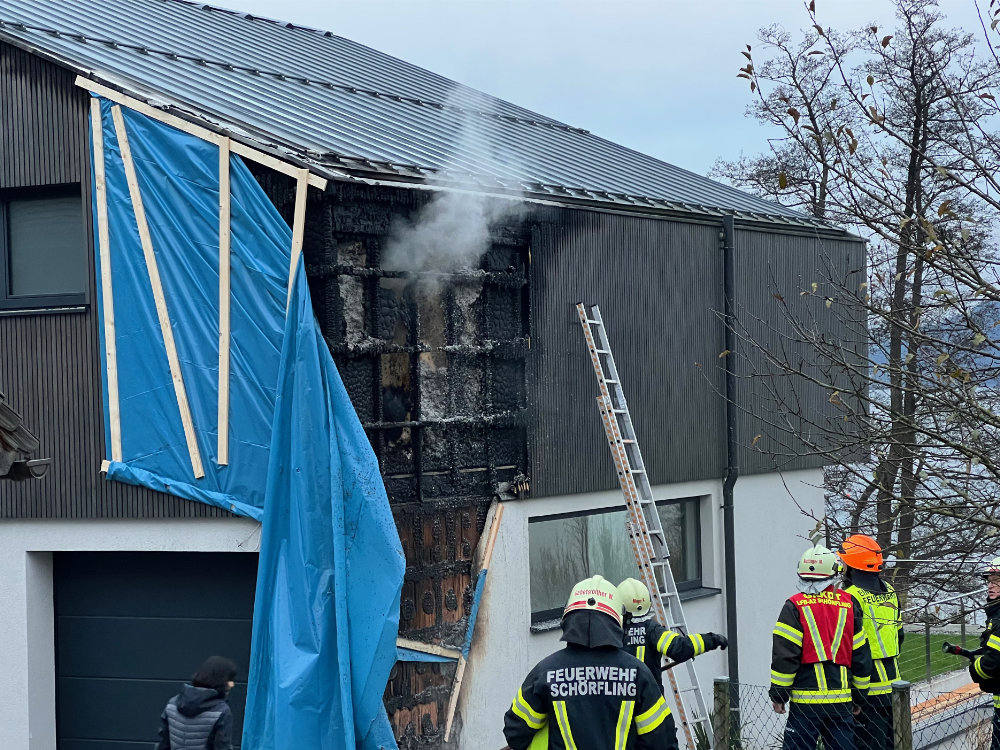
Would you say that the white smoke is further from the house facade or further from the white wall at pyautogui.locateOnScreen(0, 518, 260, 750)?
the white wall at pyautogui.locateOnScreen(0, 518, 260, 750)

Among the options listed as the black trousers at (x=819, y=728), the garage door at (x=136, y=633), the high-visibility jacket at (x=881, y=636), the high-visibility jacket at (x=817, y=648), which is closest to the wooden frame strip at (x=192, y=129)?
the garage door at (x=136, y=633)

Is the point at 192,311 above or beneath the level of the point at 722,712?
above

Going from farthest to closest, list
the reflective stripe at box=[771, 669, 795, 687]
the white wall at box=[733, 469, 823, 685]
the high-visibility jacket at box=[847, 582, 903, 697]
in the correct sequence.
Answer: the white wall at box=[733, 469, 823, 685]
the high-visibility jacket at box=[847, 582, 903, 697]
the reflective stripe at box=[771, 669, 795, 687]

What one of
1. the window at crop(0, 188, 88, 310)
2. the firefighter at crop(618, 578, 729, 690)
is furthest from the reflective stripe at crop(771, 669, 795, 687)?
the window at crop(0, 188, 88, 310)

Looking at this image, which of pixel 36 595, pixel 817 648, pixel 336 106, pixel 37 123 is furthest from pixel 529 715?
pixel 336 106

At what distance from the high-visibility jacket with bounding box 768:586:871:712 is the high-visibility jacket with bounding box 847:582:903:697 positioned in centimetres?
16

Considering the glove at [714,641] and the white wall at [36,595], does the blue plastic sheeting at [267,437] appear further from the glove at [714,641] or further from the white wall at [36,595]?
the glove at [714,641]

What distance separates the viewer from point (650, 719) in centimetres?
607

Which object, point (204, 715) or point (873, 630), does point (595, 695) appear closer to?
point (204, 715)

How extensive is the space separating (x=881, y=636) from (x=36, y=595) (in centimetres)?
659

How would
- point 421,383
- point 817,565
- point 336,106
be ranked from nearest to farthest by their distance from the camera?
point 817,565 < point 421,383 < point 336,106

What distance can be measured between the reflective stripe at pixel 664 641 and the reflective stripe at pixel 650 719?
6.82 ft

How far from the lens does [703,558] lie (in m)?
13.8

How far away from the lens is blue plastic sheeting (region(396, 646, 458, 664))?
9617 millimetres
